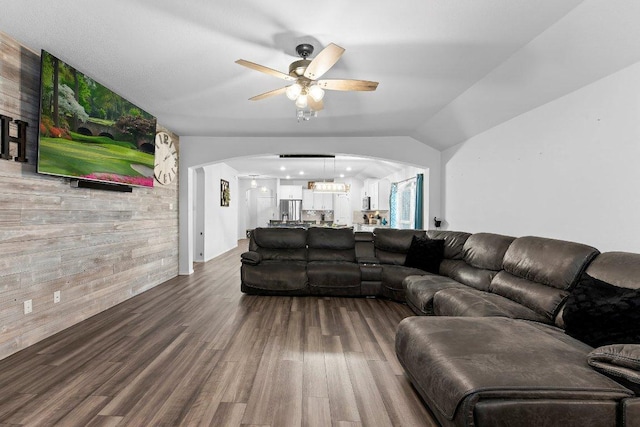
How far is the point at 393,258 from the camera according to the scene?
4898 millimetres

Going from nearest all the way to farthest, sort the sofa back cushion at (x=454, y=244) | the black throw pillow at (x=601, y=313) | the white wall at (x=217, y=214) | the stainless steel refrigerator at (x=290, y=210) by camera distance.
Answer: the black throw pillow at (x=601, y=313)
the sofa back cushion at (x=454, y=244)
the white wall at (x=217, y=214)
the stainless steel refrigerator at (x=290, y=210)

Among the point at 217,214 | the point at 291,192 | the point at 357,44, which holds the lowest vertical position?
the point at 217,214

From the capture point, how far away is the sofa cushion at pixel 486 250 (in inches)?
132

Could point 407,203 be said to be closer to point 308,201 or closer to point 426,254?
point 426,254

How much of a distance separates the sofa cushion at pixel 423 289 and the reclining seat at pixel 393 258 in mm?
297

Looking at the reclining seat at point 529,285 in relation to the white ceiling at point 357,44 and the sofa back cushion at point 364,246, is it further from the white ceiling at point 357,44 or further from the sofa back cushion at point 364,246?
the sofa back cushion at point 364,246

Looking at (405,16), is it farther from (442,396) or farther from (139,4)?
(442,396)

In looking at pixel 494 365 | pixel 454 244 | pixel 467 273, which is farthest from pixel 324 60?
pixel 454 244

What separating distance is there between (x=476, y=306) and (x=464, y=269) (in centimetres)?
125

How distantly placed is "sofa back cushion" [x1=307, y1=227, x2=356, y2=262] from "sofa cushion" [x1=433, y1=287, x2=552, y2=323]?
1.99m

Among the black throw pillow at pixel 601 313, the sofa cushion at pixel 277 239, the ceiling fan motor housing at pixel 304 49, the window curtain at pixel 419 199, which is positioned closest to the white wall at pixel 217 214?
the sofa cushion at pixel 277 239

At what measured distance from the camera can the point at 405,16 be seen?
2311 millimetres

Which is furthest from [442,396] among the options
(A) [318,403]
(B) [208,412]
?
(B) [208,412]

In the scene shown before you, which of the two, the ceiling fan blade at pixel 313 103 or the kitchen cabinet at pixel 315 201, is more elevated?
the ceiling fan blade at pixel 313 103
